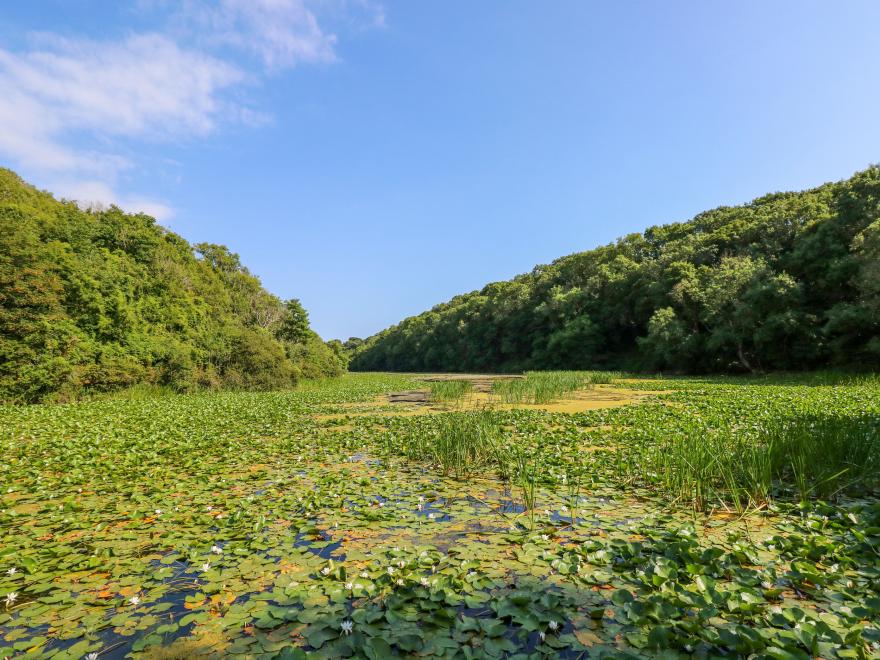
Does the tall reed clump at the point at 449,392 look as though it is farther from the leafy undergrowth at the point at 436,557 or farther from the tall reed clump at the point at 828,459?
the tall reed clump at the point at 828,459

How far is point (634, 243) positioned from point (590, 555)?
1862 inches

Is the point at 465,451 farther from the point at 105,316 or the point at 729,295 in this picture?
the point at 729,295

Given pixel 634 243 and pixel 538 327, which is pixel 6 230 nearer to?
pixel 538 327

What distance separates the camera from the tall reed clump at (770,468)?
14.4 feet

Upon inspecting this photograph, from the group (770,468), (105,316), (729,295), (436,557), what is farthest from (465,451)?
(729,295)

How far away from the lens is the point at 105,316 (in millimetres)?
17641

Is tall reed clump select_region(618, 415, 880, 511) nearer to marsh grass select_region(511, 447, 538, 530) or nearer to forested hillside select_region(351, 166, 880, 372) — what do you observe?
marsh grass select_region(511, 447, 538, 530)

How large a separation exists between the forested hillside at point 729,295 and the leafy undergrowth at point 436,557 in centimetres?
1801

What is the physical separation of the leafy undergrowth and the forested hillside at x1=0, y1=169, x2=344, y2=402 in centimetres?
1077

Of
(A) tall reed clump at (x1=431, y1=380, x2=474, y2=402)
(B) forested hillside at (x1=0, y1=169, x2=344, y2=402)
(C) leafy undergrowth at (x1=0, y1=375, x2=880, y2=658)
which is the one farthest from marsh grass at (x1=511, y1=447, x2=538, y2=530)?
(B) forested hillside at (x1=0, y1=169, x2=344, y2=402)

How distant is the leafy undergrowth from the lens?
93.4 inches

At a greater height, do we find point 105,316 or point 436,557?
point 105,316

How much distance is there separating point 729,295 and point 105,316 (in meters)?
31.7

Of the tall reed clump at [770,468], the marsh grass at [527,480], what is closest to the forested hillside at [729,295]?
the tall reed clump at [770,468]
